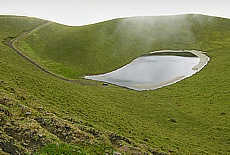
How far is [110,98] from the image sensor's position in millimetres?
46875

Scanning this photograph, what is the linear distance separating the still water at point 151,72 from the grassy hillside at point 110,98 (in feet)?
16.5

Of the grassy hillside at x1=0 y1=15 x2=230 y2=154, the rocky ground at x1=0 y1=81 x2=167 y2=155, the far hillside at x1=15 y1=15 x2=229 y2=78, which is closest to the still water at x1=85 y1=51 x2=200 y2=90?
the grassy hillside at x1=0 y1=15 x2=230 y2=154

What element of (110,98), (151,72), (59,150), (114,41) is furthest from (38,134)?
(114,41)

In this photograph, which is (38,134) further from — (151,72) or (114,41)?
(114,41)

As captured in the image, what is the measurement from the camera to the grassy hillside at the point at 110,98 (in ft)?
66.0

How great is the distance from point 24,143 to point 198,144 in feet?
73.9

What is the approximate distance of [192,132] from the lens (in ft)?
115

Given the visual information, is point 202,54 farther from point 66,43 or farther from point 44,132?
point 44,132

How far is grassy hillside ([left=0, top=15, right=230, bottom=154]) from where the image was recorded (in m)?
20.1

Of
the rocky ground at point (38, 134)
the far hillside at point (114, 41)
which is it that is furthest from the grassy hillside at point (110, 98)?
the far hillside at point (114, 41)

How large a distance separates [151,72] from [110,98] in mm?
37213

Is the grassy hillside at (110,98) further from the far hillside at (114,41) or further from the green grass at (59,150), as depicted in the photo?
the far hillside at (114,41)

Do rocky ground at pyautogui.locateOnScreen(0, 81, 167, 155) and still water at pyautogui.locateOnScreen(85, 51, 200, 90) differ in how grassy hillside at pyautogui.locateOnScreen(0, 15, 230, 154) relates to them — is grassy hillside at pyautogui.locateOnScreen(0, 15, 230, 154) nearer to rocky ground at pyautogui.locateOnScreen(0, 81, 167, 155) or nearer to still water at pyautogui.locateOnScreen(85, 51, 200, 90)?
rocky ground at pyautogui.locateOnScreen(0, 81, 167, 155)

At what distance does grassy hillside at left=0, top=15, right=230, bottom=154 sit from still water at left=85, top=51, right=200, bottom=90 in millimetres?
5032
